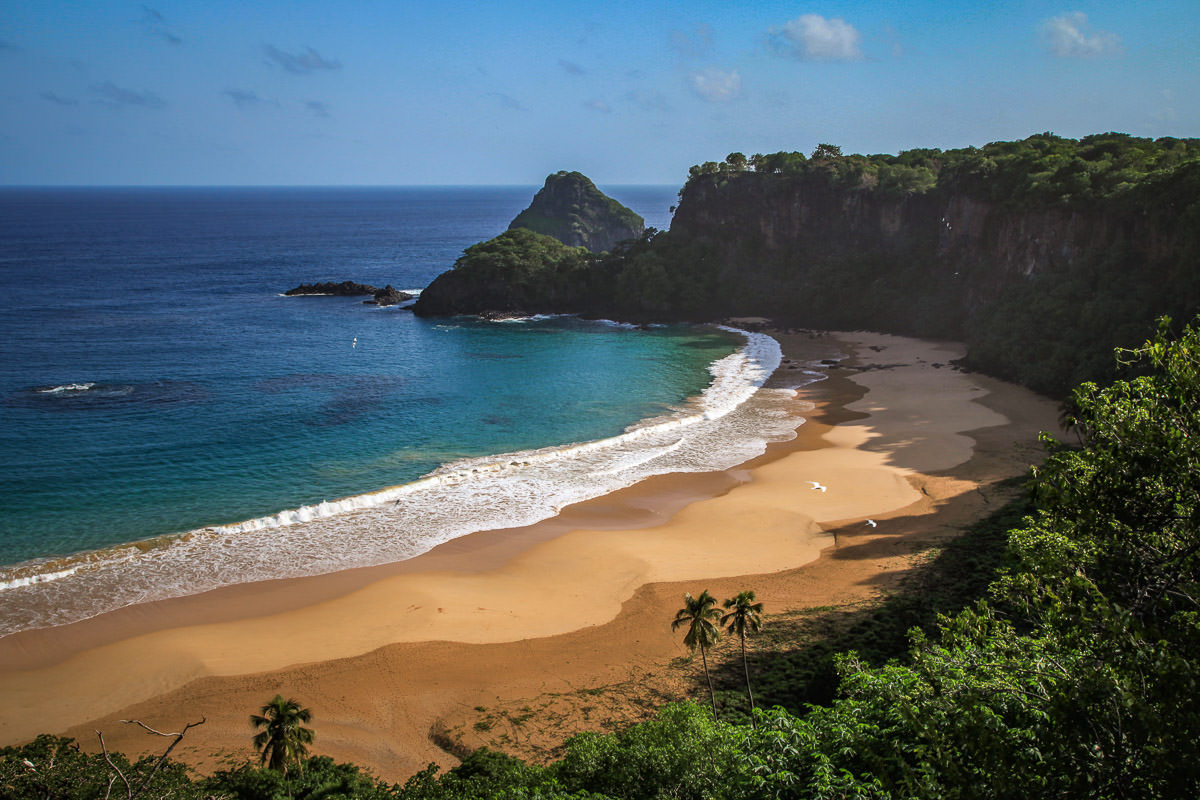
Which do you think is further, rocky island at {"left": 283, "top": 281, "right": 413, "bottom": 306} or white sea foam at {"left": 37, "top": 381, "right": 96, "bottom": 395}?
rocky island at {"left": 283, "top": 281, "right": 413, "bottom": 306}

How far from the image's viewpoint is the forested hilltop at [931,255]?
48.2 m

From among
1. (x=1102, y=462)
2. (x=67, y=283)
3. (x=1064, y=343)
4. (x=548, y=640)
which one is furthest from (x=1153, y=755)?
(x=67, y=283)

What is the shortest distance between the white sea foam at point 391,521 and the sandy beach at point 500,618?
116 centimetres

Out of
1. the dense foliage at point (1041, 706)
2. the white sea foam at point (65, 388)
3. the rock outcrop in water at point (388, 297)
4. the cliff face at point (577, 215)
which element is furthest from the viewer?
the cliff face at point (577, 215)

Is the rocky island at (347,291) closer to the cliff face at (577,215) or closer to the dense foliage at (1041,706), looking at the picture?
the cliff face at (577,215)

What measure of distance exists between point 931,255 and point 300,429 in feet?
192

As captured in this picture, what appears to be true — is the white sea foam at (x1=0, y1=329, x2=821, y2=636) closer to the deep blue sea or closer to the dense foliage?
the deep blue sea

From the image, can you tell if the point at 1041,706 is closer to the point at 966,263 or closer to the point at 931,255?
the point at 966,263

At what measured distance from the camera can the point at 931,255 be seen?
7269 centimetres

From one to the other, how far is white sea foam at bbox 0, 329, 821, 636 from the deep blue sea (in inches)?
4.2

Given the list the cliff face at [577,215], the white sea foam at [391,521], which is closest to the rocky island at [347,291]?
the cliff face at [577,215]

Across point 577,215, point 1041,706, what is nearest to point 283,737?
point 1041,706

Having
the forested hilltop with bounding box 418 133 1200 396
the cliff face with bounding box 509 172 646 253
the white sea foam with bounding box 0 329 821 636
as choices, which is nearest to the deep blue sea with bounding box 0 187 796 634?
the white sea foam with bounding box 0 329 821 636

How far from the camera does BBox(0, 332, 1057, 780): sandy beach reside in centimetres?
2131
